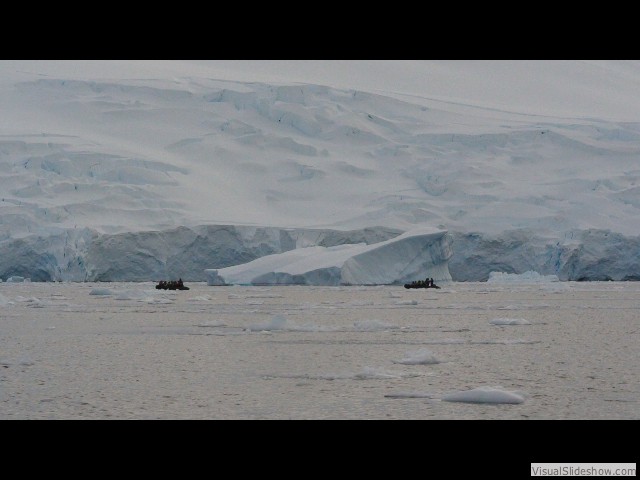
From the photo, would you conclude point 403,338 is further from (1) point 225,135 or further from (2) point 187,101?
(2) point 187,101

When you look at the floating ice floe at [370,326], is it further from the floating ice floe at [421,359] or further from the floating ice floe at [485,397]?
the floating ice floe at [485,397]

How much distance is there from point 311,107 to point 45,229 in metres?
14.7

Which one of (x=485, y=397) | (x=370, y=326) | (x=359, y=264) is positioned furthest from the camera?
(x=359, y=264)

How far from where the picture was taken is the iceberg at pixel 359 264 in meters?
24.0

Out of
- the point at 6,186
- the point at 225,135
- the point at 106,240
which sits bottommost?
the point at 106,240

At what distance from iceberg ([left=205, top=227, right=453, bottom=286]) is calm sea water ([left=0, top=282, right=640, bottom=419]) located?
28.2 feet

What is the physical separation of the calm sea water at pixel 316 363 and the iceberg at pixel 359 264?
8606 mm

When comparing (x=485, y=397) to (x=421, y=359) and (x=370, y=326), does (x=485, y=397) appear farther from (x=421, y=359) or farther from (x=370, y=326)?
(x=370, y=326)

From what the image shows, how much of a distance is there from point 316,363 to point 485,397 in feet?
7.80

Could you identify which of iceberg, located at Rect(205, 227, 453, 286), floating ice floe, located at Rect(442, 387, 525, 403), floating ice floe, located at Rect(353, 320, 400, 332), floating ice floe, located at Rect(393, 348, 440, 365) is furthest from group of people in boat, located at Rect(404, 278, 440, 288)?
floating ice floe, located at Rect(442, 387, 525, 403)

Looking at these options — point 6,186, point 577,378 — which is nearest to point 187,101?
point 6,186

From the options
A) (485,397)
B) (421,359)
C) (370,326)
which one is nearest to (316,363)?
(421,359)

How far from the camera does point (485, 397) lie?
19.7 feet
